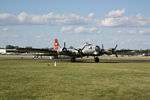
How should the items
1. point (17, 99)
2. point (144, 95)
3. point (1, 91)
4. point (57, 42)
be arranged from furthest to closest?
point (57, 42)
point (1, 91)
point (144, 95)
point (17, 99)

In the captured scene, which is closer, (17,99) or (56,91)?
(17,99)

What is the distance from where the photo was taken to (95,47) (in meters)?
45.9

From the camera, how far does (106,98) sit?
9703mm

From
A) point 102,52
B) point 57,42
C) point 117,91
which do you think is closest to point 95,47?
point 102,52

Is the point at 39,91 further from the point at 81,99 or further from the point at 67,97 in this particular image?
the point at 81,99

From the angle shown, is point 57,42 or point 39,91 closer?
point 39,91

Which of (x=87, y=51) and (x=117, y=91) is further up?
(x=87, y=51)

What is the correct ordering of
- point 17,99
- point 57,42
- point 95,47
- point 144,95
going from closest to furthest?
point 17,99
point 144,95
point 95,47
point 57,42

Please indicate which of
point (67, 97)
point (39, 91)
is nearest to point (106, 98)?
point (67, 97)

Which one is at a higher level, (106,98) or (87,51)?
(87,51)

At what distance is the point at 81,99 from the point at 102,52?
121 ft

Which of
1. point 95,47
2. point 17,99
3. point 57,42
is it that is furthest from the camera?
point 57,42

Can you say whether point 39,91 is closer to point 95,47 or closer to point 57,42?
point 95,47

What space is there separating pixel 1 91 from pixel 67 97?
3.84m
